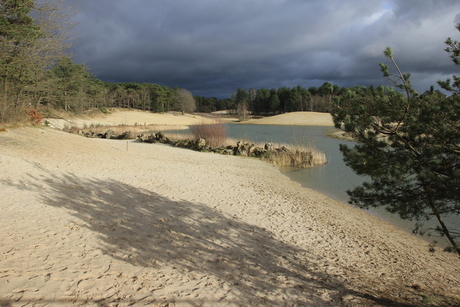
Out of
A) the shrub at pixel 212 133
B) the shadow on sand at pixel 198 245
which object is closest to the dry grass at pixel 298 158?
the shrub at pixel 212 133

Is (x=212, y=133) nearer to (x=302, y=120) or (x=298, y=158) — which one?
(x=298, y=158)

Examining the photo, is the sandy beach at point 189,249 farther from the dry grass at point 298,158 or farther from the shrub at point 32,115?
the shrub at point 32,115

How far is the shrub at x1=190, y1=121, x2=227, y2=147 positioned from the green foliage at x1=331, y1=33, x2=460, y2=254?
19235mm

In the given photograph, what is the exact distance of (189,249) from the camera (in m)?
5.23

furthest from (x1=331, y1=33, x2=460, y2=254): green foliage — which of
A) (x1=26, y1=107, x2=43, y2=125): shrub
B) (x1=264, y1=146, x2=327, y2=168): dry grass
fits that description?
(x1=26, y1=107, x2=43, y2=125): shrub

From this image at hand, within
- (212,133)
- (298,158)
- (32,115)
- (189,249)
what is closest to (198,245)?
(189,249)

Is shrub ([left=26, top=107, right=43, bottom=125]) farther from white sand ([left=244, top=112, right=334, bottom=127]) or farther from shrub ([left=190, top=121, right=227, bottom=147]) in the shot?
white sand ([left=244, top=112, right=334, bottom=127])

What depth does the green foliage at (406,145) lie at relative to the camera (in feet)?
11.4

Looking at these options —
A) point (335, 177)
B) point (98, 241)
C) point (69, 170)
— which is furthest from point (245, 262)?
point (335, 177)

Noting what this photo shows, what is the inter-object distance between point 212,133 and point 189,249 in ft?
60.7

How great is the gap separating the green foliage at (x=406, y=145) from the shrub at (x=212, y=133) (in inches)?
757

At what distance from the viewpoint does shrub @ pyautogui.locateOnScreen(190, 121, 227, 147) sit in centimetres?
2334

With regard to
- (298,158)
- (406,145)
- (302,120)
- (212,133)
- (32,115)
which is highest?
(302,120)

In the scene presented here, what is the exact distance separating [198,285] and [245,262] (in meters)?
1.18
